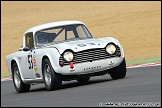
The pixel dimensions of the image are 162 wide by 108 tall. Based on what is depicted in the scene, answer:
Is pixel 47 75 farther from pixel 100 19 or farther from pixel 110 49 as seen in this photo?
pixel 100 19

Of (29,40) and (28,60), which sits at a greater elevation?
(29,40)

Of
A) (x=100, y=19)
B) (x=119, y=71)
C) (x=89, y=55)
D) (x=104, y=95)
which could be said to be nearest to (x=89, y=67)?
(x=89, y=55)

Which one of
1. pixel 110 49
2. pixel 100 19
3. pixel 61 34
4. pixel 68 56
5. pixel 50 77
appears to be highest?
pixel 100 19

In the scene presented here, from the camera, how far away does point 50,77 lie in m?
11.9

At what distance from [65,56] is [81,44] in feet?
Result: 1.70

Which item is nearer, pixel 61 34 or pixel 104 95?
pixel 104 95

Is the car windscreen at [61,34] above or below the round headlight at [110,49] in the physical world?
above

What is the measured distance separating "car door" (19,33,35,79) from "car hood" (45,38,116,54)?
Answer: 70 cm

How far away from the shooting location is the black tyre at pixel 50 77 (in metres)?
11.7

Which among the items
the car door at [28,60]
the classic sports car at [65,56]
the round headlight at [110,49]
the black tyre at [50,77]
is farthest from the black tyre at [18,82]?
the round headlight at [110,49]

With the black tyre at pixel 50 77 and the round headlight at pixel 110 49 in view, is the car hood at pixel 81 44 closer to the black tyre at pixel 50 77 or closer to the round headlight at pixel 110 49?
the round headlight at pixel 110 49

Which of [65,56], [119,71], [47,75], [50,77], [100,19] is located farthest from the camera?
[100,19]

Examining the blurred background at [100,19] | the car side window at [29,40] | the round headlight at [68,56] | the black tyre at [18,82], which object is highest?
the blurred background at [100,19]

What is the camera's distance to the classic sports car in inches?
463
